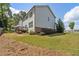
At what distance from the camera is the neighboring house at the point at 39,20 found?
13.8ft

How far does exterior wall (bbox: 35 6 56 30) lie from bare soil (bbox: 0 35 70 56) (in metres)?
0.24

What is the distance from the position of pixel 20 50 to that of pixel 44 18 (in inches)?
16.1

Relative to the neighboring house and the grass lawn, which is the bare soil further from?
the neighboring house

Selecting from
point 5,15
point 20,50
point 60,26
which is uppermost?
point 5,15

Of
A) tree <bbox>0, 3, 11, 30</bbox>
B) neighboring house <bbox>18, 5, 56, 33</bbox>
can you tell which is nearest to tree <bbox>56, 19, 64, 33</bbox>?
neighboring house <bbox>18, 5, 56, 33</bbox>

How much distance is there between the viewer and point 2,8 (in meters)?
4.23

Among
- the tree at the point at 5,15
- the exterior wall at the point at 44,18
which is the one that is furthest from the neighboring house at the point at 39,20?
the tree at the point at 5,15

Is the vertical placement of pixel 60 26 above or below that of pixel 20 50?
above

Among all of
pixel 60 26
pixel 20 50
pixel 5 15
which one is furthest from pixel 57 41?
pixel 5 15

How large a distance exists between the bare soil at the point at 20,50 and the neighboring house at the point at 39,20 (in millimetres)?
188

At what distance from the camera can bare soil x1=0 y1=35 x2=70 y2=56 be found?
4168mm

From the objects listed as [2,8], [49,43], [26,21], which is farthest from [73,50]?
[2,8]

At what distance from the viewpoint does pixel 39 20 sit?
4230mm

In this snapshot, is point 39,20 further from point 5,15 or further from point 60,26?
point 5,15
